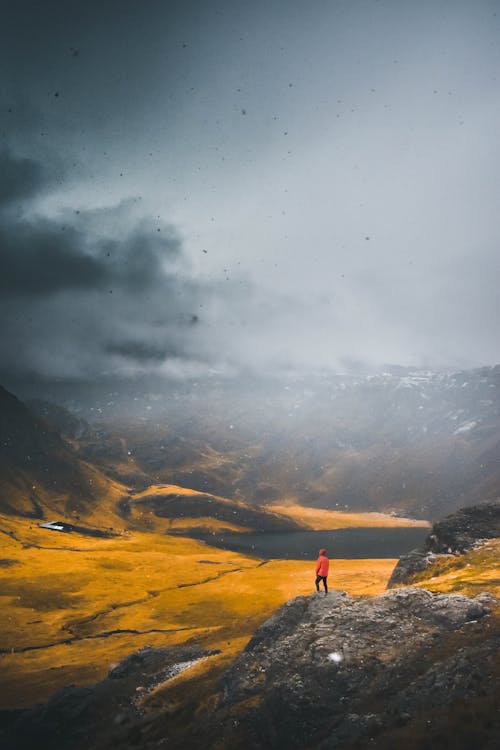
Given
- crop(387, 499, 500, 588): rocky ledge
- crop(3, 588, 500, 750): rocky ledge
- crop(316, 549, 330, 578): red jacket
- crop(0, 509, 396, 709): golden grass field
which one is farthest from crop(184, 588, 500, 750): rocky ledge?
crop(387, 499, 500, 588): rocky ledge

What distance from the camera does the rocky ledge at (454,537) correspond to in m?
43.4

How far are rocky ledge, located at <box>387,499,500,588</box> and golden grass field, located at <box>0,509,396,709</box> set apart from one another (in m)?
4.16

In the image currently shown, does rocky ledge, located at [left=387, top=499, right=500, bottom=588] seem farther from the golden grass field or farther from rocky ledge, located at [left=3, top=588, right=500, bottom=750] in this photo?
rocky ledge, located at [left=3, top=588, right=500, bottom=750]

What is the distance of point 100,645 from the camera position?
72.4 meters

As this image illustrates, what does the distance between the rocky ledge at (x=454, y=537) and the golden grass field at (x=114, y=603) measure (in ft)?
13.7

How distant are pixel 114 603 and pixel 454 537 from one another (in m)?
91.7

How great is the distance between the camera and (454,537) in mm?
46750

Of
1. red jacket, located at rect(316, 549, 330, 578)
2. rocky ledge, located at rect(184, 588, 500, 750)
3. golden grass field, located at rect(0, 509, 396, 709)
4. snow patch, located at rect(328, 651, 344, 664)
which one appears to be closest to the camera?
rocky ledge, located at rect(184, 588, 500, 750)

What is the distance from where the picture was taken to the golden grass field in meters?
53.7

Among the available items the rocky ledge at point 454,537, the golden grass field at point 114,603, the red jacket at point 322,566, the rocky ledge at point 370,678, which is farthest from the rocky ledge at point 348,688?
the rocky ledge at point 454,537

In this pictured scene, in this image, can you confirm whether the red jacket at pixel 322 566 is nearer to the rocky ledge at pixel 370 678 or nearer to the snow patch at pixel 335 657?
the rocky ledge at pixel 370 678

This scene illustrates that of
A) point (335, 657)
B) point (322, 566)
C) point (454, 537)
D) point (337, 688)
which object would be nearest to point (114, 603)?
point (454, 537)

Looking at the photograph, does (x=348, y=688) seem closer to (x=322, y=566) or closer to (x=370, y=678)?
(x=370, y=678)

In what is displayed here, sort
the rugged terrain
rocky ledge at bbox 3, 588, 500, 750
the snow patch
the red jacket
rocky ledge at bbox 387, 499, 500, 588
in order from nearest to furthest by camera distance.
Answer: rocky ledge at bbox 3, 588, 500, 750 → the rugged terrain → the snow patch → the red jacket → rocky ledge at bbox 387, 499, 500, 588
